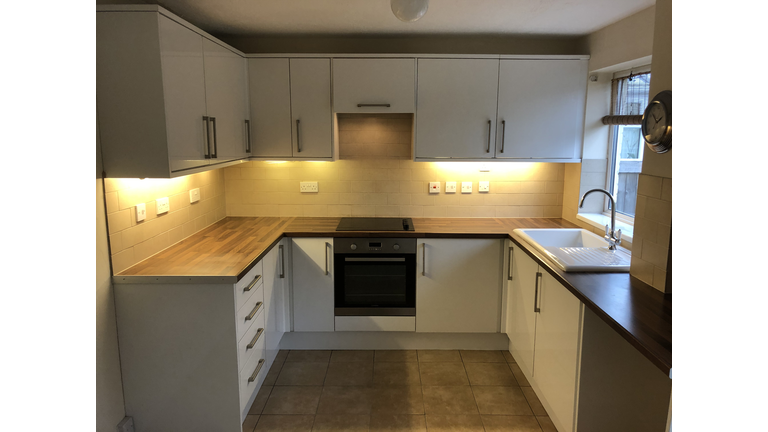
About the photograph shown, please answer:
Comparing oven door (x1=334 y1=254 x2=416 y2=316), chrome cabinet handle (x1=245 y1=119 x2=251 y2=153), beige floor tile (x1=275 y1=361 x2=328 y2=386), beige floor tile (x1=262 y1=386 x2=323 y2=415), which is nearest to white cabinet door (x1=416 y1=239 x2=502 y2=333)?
oven door (x1=334 y1=254 x2=416 y2=316)

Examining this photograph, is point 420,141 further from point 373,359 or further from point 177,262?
point 177,262

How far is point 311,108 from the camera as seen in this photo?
128 inches

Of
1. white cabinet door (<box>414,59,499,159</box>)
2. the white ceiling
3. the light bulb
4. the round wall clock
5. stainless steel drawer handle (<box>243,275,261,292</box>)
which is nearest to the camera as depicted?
the round wall clock

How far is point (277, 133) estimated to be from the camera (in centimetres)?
327

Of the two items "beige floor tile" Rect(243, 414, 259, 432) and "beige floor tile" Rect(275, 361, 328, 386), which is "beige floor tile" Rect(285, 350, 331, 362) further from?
"beige floor tile" Rect(243, 414, 259, 432)

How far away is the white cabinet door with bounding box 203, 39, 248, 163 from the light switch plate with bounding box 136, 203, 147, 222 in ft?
1.51

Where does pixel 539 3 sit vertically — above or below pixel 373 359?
above

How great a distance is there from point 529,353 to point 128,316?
7.02 feet

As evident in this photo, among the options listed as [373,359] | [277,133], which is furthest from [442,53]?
[373,359]

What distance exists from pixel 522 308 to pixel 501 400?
1.81 ft

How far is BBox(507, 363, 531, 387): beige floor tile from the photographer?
9.29 ft

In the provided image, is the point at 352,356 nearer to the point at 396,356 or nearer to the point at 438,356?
the point at 396,356

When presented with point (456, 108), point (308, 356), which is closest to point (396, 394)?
point (308, 356)

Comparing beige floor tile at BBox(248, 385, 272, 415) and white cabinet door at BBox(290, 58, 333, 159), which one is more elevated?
white cabinet door at BBox(290, 58, 333, 159)
